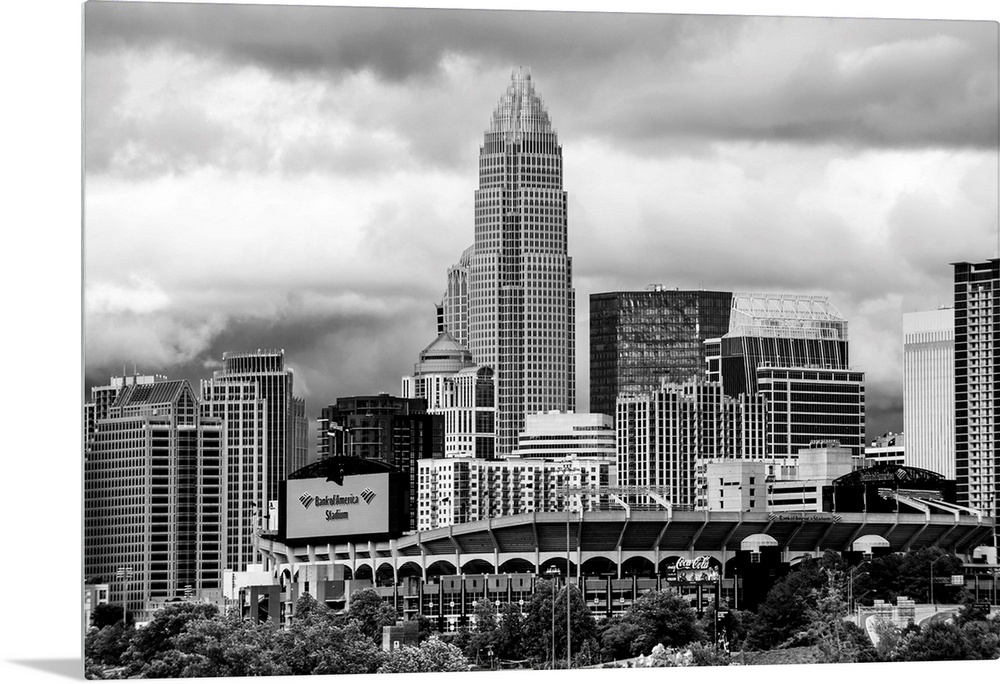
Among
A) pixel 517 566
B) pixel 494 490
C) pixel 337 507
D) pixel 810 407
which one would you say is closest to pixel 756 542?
pixel 517 566

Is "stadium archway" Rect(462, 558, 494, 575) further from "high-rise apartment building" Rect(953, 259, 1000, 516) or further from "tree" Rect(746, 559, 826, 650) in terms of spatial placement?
"high-rise apartment building" Rect(953, 259, 1000, 516)

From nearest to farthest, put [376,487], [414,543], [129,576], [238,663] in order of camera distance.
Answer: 1. [238,663]
2. [414,543]
3. [376,487]
4. [129,576]

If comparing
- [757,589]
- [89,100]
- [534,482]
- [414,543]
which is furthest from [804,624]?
[534,482]

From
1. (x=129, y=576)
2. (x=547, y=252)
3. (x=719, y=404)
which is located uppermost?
(x=547, y=252)

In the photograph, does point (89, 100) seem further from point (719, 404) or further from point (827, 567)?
point (719, 404)

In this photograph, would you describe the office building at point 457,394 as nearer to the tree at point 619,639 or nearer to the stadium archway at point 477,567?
the stadium archway at point 477,567

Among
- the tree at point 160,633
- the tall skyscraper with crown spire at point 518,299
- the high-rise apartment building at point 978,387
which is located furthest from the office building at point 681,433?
the tree at point 160,633
